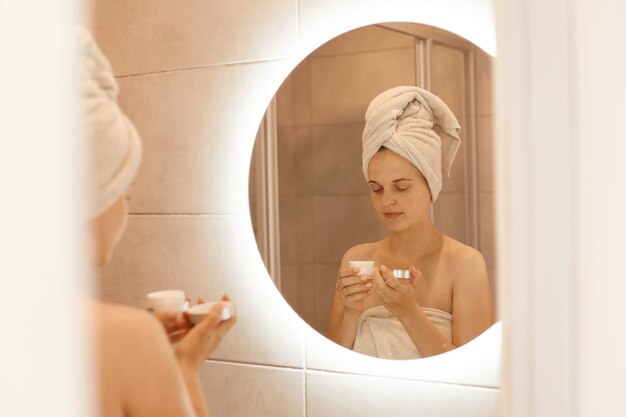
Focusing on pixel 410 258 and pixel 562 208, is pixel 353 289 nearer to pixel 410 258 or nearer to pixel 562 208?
pixel 410 258

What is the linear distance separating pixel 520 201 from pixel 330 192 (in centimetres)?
32

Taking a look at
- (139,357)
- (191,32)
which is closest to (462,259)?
(191,32)

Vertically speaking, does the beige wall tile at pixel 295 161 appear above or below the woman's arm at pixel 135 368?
above

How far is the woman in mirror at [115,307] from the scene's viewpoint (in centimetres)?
50

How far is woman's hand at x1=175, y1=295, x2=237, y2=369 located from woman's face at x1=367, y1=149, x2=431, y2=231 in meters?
0.40

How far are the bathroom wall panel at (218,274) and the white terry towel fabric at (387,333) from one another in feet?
0.34

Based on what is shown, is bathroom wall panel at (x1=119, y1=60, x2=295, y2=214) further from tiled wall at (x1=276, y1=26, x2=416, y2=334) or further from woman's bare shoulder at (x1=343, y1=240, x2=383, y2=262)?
woman's bare shoulder at (x1=343, y1=240, x2=383, y2=262)

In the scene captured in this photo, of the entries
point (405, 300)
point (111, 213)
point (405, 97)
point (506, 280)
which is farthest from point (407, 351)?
point (111, 213)

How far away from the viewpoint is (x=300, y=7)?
112 cm

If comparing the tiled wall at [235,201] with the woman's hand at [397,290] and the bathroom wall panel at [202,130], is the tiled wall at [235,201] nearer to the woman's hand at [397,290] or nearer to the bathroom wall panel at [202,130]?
the bathroom wall panel at [202,130]

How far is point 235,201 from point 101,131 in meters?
0.55

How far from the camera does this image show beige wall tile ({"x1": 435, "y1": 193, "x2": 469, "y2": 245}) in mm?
1063

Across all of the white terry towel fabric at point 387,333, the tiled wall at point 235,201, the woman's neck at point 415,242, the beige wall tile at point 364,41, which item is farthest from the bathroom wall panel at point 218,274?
the beige wall tile at point 364,41

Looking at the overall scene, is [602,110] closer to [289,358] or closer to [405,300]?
[405,300]
